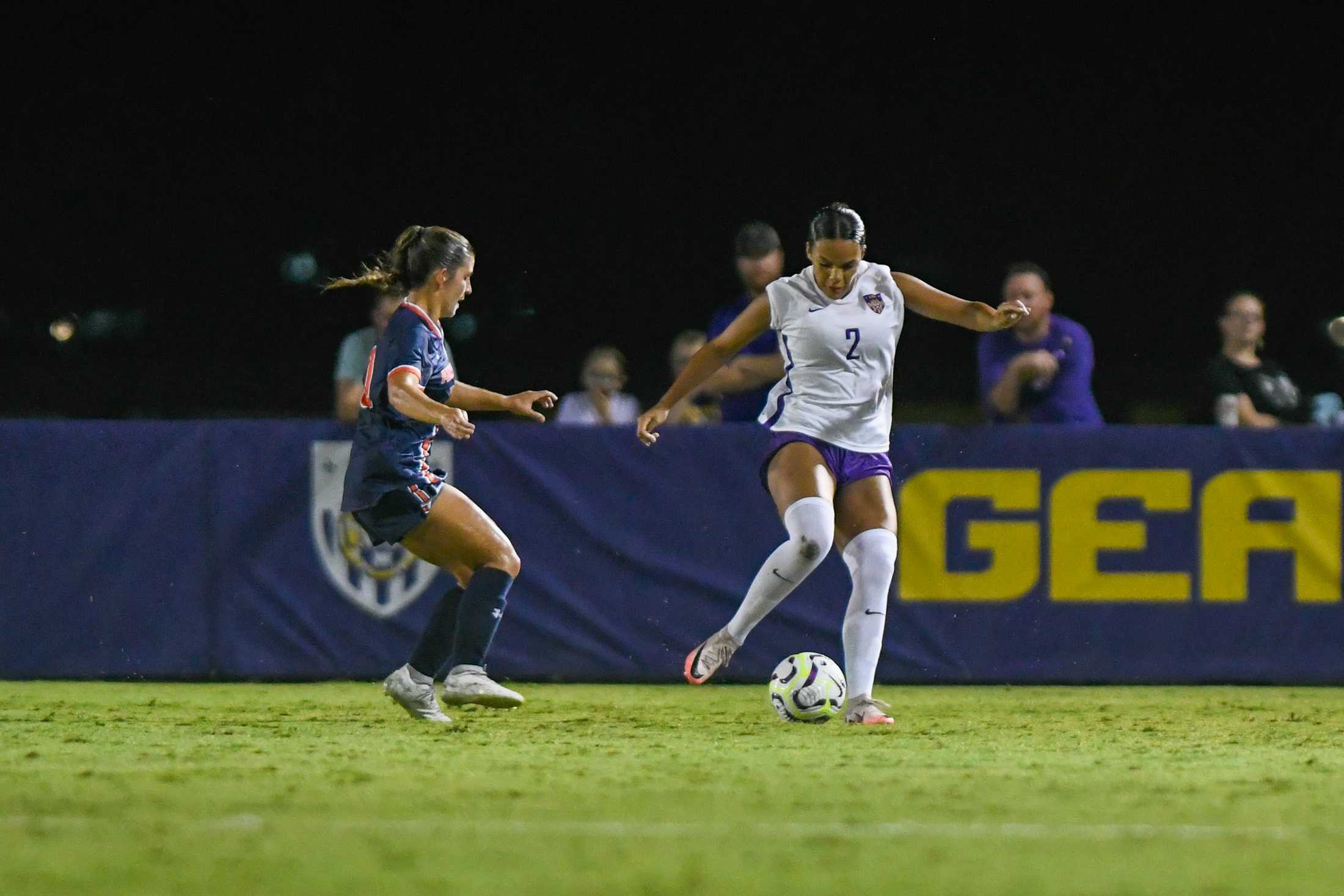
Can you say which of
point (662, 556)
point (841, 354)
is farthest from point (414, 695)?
point (662, 556)

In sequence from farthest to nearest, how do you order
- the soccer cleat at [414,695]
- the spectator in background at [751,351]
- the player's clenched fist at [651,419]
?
1. the spectator in background at [751,351]
2. the player's clenched fist at [651,419]
3. the soccer cleat at [414,695]

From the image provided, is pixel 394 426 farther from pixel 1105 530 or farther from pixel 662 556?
pixel 1105 530

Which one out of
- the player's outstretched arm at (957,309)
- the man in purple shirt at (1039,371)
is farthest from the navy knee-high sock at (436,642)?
the man in purple shirt at (1039,371)

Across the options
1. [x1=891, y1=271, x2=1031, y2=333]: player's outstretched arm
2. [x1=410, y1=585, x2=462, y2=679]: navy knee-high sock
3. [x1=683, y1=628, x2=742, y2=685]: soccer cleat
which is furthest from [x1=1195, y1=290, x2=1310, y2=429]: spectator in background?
[x1=410, y1=585, x2=462, y2=679]: navy knee-high sock

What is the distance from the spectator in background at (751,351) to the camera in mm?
9188

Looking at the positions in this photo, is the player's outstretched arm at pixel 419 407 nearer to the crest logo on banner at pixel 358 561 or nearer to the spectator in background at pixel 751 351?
the spectator in background at pixel 751 351

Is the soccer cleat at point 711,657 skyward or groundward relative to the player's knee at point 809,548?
groundward

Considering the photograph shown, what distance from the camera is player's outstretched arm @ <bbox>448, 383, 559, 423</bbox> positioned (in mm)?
6945

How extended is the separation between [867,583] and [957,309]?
1.06 meters

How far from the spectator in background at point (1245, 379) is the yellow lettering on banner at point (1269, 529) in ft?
1.36

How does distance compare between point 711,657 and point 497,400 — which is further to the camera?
point 711,657

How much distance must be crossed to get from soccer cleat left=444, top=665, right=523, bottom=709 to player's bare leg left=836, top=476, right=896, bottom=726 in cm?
126

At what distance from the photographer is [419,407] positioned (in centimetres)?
681

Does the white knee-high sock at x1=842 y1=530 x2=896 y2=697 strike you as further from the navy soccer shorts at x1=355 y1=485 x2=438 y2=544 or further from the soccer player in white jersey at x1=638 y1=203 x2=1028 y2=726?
the navy soccer shorts at x1=355 y1=485 x2=438 y2=544
